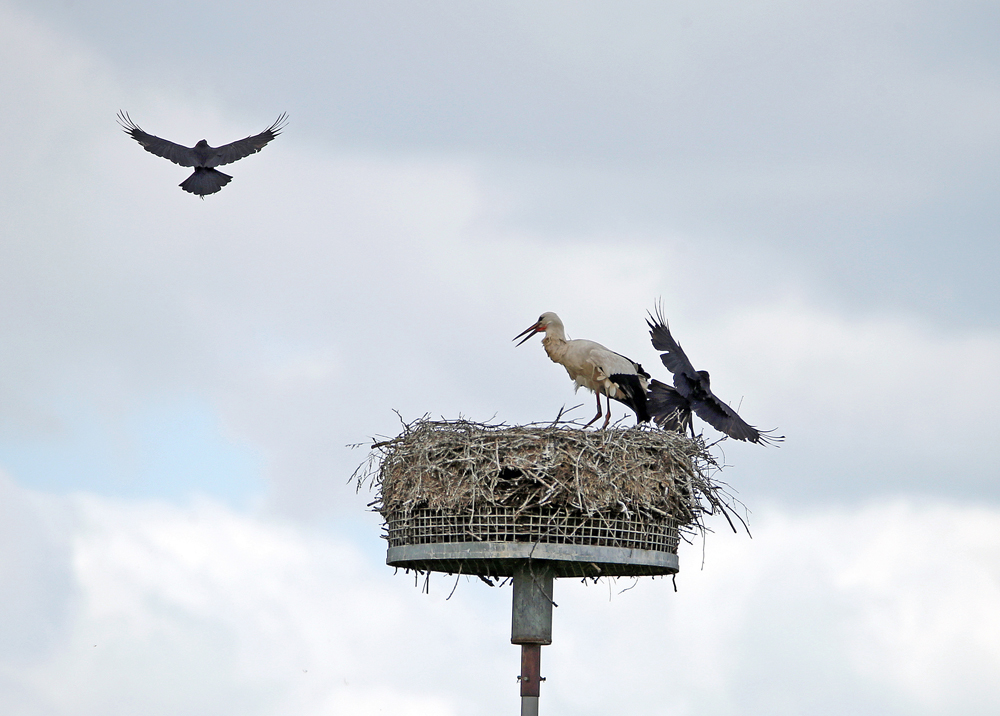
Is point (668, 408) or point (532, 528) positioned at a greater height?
point (668, 408)

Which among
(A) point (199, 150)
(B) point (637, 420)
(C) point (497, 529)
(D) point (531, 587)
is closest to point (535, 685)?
(D) point (531, 587)

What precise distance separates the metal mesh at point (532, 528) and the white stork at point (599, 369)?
8.97 feet

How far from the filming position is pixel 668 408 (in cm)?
1348

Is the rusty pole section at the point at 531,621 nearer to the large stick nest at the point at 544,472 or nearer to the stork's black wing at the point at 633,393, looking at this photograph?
the large stick nest at the point at 544,472

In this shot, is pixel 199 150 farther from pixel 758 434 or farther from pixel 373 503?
pixel 758 434

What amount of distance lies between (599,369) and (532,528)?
10.7ft

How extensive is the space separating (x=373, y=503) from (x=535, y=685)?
2058mm

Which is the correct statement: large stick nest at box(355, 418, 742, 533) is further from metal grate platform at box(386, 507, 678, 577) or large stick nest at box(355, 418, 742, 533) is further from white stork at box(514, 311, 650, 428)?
white stork at box(514, 311, 650, 428)

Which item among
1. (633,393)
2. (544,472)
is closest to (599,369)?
(633,393)

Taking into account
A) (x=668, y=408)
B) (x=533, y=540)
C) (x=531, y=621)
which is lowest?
(x=531, y=621)

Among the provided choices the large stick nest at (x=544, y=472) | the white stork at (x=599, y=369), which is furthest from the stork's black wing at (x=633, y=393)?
the large stick nest at (x=544, y=472)

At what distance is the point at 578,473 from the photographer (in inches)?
404

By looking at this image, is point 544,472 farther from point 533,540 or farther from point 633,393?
point 633,393

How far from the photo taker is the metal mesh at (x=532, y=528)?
10242mm
